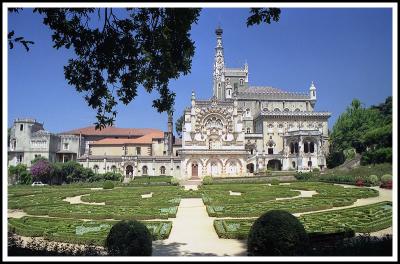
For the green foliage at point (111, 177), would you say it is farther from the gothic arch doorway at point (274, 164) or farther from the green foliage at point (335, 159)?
the green foliage at point (335, 159)

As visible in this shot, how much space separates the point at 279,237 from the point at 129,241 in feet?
11.9

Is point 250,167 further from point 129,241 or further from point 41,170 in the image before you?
point 129,241

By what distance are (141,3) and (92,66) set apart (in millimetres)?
3101

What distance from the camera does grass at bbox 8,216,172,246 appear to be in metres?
11.9

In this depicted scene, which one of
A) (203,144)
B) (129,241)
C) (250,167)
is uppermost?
(203,144)

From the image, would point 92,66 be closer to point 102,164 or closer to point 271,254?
point 271,254

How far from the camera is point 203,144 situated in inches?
2264

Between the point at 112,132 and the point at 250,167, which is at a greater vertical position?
the point at 112,132

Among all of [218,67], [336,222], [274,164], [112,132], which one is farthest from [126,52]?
[218,67]

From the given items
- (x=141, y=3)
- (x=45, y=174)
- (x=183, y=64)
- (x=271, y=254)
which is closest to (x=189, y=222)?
(x=271, y=254)

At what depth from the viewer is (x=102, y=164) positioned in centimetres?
5750

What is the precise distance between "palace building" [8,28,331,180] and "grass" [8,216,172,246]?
40.2 metres

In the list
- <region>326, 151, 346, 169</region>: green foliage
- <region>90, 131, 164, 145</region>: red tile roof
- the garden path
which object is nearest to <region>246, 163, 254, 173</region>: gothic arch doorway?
<region>326, 151, 346, 169</region>: green foliage

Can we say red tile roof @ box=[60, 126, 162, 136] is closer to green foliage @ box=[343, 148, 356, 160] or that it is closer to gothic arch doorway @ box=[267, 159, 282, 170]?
gothic arch doorway @ box=[267, 159, 282, 170]
